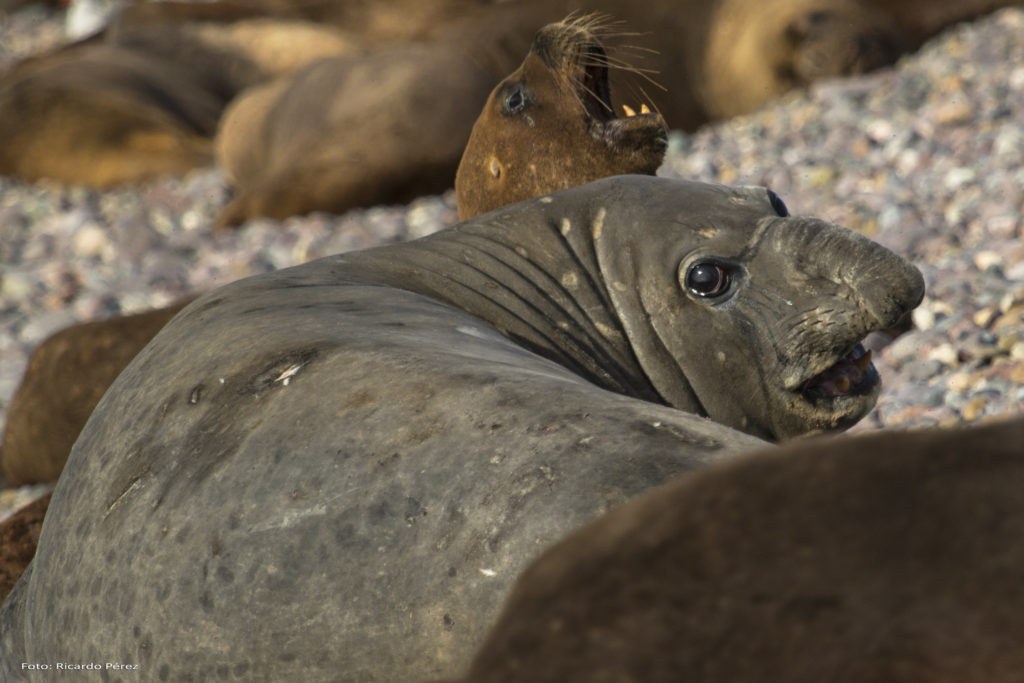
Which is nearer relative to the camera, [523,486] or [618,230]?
[523,486]

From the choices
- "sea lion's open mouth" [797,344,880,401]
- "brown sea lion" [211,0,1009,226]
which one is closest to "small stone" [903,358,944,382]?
"sea lion's open mouth" [797,344,880,401]

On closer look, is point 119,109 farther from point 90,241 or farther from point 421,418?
point 421,418

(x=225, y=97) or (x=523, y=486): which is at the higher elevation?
(x=523, y=486)

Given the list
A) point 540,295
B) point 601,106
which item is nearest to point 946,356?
point 601,106

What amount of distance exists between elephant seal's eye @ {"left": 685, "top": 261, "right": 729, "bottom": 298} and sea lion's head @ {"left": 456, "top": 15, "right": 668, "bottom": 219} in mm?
1188

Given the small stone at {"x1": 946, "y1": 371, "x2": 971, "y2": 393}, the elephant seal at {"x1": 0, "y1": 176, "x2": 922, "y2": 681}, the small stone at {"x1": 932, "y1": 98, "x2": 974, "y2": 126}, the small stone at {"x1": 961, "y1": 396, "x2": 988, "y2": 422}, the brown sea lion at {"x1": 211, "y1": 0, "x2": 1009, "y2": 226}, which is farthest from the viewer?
the brown sea lion at {"x1": 211, "y1": 0, "x2": 1009, "y2": 226}

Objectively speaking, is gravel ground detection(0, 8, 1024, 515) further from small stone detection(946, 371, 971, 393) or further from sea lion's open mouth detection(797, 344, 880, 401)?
sea lion's open mouth detection(797, 344, 880, 401)

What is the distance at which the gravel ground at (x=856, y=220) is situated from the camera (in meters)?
4.17

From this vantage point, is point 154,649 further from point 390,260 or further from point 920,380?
point 920,380

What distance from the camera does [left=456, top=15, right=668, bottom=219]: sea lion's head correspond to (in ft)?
12.8

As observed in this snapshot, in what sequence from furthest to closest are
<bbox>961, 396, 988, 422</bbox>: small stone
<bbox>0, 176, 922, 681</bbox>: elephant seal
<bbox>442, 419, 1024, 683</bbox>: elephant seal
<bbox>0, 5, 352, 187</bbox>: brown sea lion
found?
<bbox>0, 5, 352, 187</bbox>: brown sea lion, <bbox>961, 396, 988, 422</bbox>: small stone, <bbox>0, 176, 922, 681</bbox>: elephant seal, <bbox>442, 419, 1024, 683</bbox>: elephant seal

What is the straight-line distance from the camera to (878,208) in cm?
580

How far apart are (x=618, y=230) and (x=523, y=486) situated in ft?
4.11

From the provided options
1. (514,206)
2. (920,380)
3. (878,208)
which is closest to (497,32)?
(878,208)
